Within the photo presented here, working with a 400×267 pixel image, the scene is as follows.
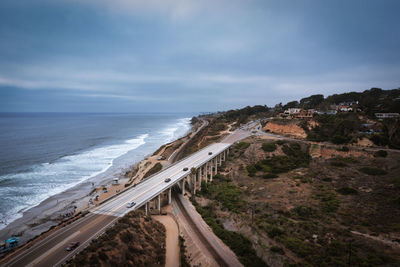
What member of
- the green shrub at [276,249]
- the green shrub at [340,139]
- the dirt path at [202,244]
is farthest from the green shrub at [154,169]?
the green shrub at [340,139]

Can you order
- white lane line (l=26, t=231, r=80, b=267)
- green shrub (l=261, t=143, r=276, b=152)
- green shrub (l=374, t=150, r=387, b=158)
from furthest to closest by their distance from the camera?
green shrub (l=261, t=143, r=276, b=152) → green shrub (l=374, t=150, r=387, b=158) → white lane line (l=26, t=231, r=80, b=267)

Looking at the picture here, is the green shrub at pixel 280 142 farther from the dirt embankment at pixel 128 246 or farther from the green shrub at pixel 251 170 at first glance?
the dirt embankment at pixel 128 246

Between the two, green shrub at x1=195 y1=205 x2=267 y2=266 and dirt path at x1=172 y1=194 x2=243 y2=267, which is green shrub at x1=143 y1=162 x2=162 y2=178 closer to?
dirt path at x1=172 y1=194 x2=243 y2=267

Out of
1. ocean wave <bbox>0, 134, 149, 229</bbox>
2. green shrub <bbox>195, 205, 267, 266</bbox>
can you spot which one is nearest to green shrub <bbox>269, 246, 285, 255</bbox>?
green shrub <bbox>195, 205, 267, 266</bbox>

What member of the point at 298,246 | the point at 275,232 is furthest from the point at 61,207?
the point at 298,246

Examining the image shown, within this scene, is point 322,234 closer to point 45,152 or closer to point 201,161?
point 201,161

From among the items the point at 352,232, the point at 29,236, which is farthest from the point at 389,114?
the point at 29,236
